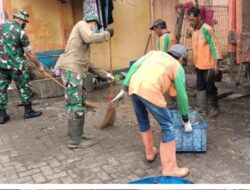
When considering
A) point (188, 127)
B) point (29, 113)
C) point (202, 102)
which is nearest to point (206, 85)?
point (202, 102)

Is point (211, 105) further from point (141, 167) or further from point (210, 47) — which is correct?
point (141, 167)

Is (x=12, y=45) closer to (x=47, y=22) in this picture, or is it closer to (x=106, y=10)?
(x=47, y=22)

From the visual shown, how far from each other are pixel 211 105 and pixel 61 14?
3.98 meters

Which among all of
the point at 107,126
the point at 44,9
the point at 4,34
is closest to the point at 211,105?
the point at 107,126

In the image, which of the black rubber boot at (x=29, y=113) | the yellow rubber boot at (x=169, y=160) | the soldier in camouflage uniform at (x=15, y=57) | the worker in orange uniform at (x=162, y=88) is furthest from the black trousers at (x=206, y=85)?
the black rubber boot at (x=29, y=113)

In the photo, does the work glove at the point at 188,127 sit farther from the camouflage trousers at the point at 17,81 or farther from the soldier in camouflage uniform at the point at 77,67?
the camouflage trousers at the point at 17,81

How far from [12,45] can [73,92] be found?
1.82 metres

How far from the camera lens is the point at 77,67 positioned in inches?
217

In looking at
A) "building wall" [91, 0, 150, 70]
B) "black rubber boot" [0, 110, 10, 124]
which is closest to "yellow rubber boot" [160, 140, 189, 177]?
"black rubber boot" [0, 110, 10, 124]

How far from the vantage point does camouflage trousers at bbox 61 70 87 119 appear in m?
5.49

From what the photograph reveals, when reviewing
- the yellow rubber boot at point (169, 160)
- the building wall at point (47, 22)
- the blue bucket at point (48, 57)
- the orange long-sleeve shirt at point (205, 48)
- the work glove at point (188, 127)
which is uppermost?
the building wall at point (47, 22)

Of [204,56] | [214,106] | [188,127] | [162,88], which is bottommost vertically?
[214,106]

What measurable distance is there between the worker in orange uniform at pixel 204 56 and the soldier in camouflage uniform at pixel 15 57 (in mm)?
2547

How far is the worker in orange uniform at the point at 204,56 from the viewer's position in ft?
20.9
